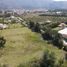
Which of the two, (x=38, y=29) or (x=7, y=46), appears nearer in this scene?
(x=7, y=46)

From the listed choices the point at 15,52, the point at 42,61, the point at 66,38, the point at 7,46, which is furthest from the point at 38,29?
the point at 42,61

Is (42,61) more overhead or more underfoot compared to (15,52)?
more overhead

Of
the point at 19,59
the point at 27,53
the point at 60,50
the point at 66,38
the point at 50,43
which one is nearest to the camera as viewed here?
the point at 19,59

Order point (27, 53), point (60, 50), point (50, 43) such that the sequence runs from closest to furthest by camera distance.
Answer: point (27, 53) → point (60, 50) → point (50, 43)

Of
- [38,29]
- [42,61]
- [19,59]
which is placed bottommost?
[38,29]

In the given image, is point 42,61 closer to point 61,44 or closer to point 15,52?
point 15,52

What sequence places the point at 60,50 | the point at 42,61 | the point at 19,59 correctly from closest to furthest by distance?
the point at 42,61, the point at 19,59, the point at 60,50

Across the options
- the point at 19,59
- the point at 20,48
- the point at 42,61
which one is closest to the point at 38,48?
the point at 20,48

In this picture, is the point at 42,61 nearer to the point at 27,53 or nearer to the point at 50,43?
the point at 27,53

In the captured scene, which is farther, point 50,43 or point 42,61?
point 50,43
